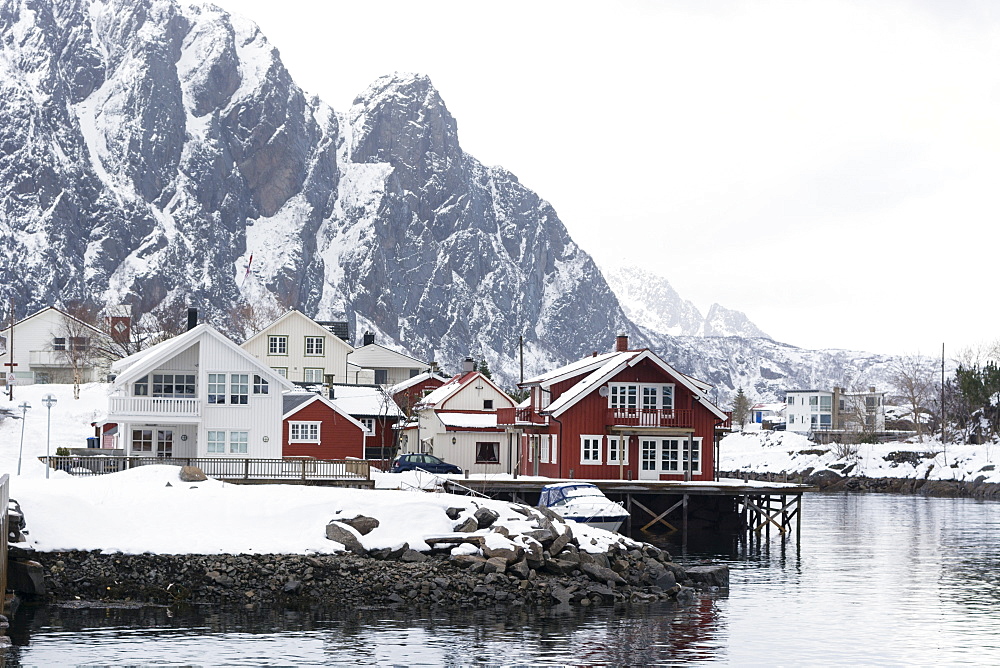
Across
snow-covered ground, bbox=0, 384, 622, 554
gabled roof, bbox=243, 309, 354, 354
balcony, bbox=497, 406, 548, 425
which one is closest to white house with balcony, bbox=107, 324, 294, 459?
snow-covered ground, bbox=0, 384, 622, 554

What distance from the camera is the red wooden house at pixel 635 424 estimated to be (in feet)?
227

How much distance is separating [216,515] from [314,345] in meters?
74.7

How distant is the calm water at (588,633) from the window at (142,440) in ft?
84.1

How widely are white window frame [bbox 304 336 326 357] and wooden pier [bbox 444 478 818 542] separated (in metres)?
52.1

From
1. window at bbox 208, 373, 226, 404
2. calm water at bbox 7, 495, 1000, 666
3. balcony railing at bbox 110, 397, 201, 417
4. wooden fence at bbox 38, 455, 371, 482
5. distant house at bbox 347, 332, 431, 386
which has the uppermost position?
distant house at bbox 347, 332, 431, 386

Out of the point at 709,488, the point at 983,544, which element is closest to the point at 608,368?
the point at 709,488

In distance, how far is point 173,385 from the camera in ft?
198

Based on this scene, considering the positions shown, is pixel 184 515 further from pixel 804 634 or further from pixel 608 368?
pixel 608 368

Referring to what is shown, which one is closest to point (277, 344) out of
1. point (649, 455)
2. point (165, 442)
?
point (165, 442)

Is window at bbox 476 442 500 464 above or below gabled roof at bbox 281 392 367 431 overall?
below

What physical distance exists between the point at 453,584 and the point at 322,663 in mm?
9539

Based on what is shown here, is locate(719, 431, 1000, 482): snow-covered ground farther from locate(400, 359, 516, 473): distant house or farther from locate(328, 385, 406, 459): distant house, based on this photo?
locate(328, 385, 406, 459): distant house

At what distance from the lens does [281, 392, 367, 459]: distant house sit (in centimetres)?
7381

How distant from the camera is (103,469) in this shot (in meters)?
52.1
